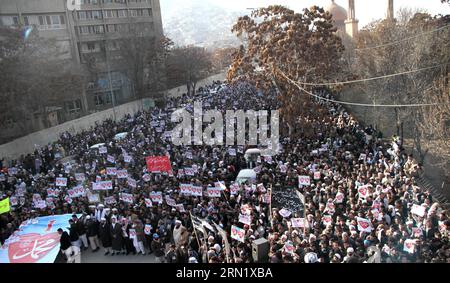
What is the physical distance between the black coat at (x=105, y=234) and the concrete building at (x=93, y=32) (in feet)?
89.3

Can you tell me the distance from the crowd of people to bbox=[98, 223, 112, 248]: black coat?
0.10 feet

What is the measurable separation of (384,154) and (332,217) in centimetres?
653

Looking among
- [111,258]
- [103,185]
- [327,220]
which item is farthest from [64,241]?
[327,220]

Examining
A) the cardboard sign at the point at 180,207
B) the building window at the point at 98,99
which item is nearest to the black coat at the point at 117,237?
the cardboard sign at the point at 180,207

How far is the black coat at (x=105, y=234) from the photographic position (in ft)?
37.5

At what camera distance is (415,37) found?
22781 millimetres

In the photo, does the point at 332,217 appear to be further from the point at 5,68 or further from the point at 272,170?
the point at 5,68

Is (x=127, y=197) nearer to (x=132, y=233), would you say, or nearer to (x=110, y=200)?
(x=110, y=200)

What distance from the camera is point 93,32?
47.4 meters

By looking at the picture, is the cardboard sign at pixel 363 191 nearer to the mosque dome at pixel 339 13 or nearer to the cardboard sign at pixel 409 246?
the cardboard sign at pixel 409 246

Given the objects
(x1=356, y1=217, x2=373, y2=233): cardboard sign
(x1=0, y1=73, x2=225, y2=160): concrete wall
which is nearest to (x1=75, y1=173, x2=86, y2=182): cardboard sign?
(x1=356, y1=217, x2=373, y2=233): cardboard sign

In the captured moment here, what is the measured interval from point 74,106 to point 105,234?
3307cm
